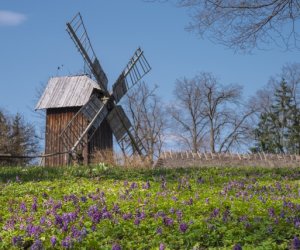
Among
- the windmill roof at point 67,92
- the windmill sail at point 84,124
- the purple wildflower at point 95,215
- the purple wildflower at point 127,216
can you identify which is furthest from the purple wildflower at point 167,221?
the windmill roof at point 67,92

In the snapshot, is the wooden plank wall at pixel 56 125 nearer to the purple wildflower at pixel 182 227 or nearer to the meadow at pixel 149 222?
the meadow at pixel 149 222

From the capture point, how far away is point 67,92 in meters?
34.6

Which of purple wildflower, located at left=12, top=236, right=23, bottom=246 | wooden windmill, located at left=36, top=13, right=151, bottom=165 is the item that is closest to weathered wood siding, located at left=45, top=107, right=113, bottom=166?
wooden windmill, located at left=36, top=13, right=151, bottom=165

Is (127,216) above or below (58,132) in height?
below

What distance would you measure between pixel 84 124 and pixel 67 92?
10.6 feet

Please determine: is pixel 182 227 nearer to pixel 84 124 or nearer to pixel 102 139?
pixel 84 124

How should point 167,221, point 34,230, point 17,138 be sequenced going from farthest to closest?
point 17,138 → point 167,221 → point 34,230

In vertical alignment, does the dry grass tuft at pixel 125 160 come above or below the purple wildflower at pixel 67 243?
above

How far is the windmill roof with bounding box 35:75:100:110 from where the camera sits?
110 feet

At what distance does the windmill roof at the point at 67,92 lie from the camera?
33.6 metres

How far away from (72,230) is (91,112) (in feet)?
79.4

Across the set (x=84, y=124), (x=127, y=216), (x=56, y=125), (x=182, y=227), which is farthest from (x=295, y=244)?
(x=56, y=125)

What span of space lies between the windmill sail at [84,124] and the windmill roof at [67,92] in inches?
57.8

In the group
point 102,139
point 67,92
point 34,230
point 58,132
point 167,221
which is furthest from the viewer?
point 67,92
